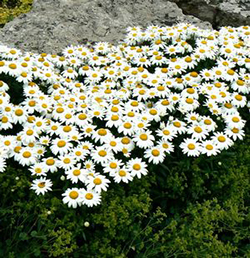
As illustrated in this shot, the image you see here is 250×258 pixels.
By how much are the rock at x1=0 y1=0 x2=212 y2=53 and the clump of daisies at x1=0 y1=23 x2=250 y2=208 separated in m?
0.43

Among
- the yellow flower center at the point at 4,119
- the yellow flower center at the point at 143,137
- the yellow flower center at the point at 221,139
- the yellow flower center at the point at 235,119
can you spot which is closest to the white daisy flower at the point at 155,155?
the yellow flower center at the point at 143,137

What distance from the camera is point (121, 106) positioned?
384cm

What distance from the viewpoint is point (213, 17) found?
6285 millimetres

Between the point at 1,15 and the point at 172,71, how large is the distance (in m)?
4.44

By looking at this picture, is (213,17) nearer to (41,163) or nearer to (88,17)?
(88,17)

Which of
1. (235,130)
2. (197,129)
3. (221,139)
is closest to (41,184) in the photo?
(197,129)

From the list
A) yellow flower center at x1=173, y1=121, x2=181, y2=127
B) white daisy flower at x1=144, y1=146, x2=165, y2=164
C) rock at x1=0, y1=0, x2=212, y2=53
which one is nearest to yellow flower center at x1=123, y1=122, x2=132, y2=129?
white daisy flower at x1=144, y1=146, x2=165, y2=164

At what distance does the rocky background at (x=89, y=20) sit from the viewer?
16.6ft

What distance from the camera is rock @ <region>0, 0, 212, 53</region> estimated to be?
5047 millimetres

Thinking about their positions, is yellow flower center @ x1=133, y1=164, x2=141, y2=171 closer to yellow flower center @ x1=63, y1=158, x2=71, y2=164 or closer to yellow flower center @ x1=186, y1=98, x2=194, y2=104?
yellow flower center @ x1=63, y1=158, x2=71, y2=164

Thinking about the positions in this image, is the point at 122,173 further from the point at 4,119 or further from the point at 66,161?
the point at 4,119

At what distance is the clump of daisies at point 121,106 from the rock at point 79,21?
43 cm

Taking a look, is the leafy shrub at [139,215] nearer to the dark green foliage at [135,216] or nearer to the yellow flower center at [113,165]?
the dark green foliage at [135,216]

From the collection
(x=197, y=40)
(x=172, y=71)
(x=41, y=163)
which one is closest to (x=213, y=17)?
(x=197, y=40)
